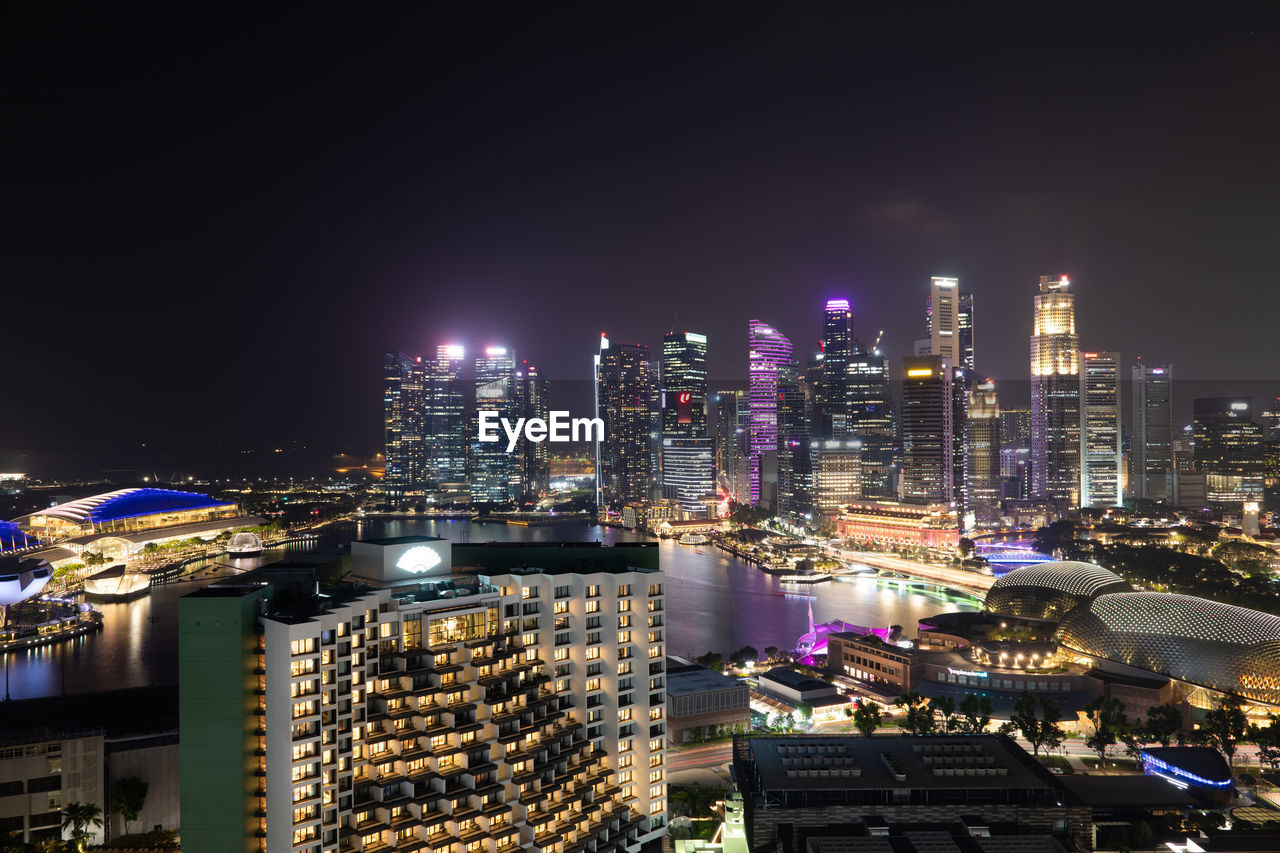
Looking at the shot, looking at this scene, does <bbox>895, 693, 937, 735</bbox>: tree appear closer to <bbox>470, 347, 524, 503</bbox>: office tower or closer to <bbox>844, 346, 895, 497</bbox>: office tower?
<bbox>844, 346, 895, 497</bbox>: office tower

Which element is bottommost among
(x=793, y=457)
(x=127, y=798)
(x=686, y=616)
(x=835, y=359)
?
(x=686, y=616)

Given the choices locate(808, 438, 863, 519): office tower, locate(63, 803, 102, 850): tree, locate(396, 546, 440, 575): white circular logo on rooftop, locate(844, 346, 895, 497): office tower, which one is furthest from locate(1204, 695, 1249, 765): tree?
locate(844, 346, 895, 497): office tower

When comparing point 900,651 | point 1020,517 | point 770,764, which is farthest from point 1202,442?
point 770,764

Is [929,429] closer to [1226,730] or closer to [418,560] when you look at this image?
[1226,730]

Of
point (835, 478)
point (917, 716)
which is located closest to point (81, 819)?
point (917, 716)

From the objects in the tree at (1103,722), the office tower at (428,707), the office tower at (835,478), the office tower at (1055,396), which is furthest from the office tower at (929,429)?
the office tower at (428,707)

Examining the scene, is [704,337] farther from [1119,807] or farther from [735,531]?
[1119,807]
